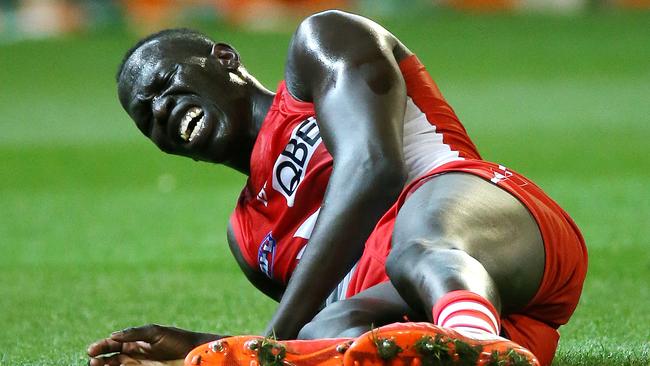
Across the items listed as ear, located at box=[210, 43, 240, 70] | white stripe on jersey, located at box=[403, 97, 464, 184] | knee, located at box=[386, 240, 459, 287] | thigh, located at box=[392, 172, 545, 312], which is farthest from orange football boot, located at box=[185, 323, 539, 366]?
ear, located at box=[210, 43, 240, 70]

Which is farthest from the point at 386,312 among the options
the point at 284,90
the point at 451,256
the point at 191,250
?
the point at 191,250

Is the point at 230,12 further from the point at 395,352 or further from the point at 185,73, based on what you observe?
the point at 395,352

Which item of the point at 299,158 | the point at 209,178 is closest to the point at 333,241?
the point at 299,158

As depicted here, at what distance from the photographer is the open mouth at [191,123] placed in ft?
11.2

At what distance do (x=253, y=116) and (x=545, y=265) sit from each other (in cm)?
106

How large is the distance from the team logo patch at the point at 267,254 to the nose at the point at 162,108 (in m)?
0.45

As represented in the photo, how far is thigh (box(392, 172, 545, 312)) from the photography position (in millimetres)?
2689

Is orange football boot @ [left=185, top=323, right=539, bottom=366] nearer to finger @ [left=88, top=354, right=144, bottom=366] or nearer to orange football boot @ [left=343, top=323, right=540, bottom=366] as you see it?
orange football boot @ [left=343, top=323, right=540, bottom=366]

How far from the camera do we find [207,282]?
4.90 metres

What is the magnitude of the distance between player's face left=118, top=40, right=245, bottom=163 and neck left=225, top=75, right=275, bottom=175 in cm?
4

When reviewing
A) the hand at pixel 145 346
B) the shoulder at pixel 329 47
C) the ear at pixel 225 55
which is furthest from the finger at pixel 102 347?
the ear at pixel 225 55

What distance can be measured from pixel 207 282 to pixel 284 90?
1705 millimetres

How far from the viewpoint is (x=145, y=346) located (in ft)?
9.35

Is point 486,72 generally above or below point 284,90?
below
